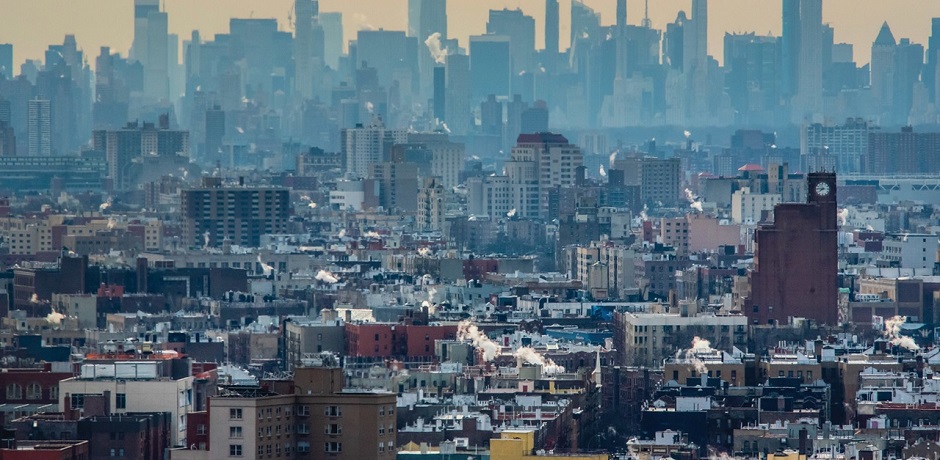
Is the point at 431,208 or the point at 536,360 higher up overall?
the point at 431,208

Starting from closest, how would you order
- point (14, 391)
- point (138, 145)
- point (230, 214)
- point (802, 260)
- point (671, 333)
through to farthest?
point (14, 391) → point (671, 333) → point (802, 260) → point (230, 214) → point (138, 145)

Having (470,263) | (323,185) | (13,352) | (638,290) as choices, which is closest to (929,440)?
(13,352)

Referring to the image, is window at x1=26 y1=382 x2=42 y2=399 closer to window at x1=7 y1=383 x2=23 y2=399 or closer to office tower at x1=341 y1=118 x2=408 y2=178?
window at x1=7 y1=383 x2=23 y2=399

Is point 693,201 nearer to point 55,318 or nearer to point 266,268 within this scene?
point 266,268

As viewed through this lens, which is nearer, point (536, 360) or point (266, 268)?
point (536, 360)

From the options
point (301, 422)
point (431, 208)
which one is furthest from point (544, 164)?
point (301, 422)

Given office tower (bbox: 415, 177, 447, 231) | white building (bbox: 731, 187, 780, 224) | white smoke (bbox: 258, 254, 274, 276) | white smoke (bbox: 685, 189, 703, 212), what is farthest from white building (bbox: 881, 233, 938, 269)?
white smoke (bbox: 685, 189, 703, 212)
